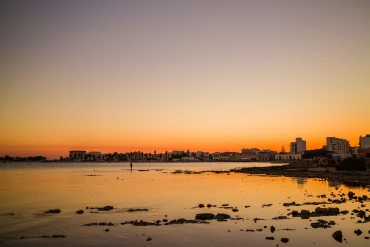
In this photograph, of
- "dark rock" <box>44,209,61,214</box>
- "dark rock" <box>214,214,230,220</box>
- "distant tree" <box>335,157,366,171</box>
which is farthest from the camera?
"distant tree" <box>335,157,366,171</box>

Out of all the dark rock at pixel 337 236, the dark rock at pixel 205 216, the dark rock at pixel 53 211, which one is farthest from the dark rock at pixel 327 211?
the dark rock at pixel 53 211

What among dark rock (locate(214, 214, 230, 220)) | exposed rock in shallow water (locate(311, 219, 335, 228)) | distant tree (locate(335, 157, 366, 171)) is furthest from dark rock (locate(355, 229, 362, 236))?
distant tree (locate(335, 157, 366, 171))

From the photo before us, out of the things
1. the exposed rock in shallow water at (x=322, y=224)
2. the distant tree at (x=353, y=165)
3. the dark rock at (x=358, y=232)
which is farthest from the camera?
the distant tree at (x=353, y=165)

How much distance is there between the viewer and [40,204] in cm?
4353

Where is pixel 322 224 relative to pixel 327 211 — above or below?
below

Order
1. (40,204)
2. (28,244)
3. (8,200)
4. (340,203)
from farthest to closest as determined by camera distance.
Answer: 1. (8,200)
2. (40,204)
3. (340,203)
4. (28,244)

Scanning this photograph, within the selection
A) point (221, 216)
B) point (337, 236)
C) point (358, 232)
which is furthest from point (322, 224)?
point (221, 216)

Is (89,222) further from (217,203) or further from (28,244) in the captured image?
(217,203)

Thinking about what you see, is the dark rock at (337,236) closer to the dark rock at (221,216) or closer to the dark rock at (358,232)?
the dark rock at (358,232)

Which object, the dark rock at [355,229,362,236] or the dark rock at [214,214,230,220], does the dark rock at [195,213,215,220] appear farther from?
the dark rock at [355,229,362,236]

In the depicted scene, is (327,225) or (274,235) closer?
(274,235)

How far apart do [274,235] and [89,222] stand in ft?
55.6

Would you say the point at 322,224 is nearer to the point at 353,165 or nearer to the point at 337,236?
the point at 337,236

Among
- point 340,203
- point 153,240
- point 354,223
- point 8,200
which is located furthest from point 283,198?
point 8,200
